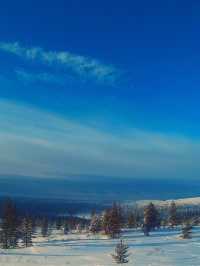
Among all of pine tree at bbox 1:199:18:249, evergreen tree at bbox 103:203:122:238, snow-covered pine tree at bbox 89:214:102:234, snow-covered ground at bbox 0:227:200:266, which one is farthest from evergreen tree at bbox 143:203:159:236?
pine tree at bbox 1:199:18:249

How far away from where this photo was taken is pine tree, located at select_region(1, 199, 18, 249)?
270 feet

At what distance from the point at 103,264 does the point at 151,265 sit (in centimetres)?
422

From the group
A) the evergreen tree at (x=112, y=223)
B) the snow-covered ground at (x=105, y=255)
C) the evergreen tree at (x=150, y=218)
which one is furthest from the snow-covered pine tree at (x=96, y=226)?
the snow-covered ground at (x=105, y=255)

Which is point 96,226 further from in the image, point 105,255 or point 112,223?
point 105,255

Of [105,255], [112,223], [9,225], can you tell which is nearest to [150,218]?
[112,223]

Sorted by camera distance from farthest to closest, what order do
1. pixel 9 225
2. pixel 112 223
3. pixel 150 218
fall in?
pixel 150 218 → pixel 9 225 → pixel 112 223

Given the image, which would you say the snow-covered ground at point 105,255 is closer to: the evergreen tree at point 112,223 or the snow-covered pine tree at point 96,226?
the evergreen tree at point 112,223

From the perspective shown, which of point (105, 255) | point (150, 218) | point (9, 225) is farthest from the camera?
point (150, 218)

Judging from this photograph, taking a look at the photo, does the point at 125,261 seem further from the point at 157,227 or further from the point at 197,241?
the point at 157,227

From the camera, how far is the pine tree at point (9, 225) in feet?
270

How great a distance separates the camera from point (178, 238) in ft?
236

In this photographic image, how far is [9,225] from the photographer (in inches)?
3273

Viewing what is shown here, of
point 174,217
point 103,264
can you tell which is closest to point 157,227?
point 174,217

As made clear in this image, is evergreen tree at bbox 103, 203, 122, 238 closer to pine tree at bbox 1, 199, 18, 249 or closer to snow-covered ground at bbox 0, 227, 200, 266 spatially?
snow-covered ground at bbox 0, 227, 200, 266
